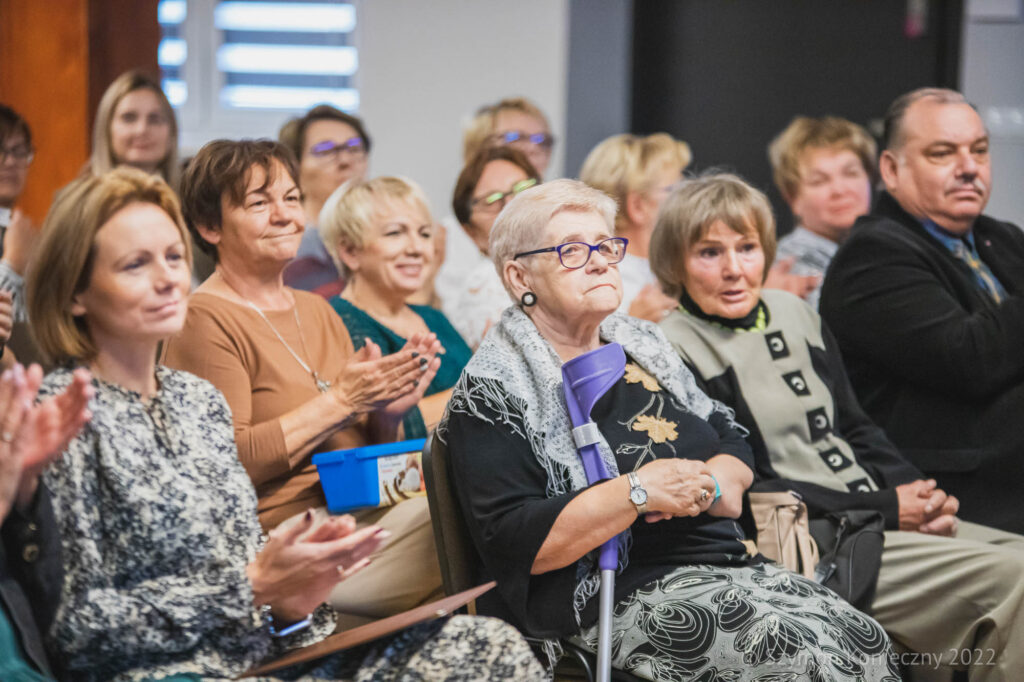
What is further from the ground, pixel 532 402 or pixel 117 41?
pixel 117 41

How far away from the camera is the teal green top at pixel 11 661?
1.50 metres

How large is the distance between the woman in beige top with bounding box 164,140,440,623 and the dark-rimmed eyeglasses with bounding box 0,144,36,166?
1.18 metres

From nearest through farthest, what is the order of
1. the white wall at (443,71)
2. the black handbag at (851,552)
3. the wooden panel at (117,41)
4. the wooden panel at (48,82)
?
1. the black handbag at (851,552)
2. the wooden panel at (48,82)
3. the wooden panel at (117,41)
4. the white wall at (443,71)

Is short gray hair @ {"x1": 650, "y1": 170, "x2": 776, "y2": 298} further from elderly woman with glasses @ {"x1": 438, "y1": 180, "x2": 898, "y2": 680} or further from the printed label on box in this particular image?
the printed label on box

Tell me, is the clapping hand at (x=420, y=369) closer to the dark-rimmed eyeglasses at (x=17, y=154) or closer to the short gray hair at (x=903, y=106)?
the short gray hair at (x=903, y=106)

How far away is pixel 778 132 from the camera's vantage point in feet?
19.6

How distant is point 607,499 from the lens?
2.00 m

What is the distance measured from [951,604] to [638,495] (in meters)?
1.00

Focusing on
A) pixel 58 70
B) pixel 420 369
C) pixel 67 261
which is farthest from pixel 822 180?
pixel 67 261

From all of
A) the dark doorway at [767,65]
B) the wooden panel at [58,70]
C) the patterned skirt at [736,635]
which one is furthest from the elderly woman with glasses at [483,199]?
the dark doorway at [767,65]

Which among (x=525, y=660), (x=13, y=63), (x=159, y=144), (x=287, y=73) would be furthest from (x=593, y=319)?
(x=287, y=73)

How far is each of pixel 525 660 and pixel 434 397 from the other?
4.41ft

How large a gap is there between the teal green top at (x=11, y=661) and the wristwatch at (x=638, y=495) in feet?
3.26

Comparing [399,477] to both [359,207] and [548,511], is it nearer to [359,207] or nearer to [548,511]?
[548,511]
